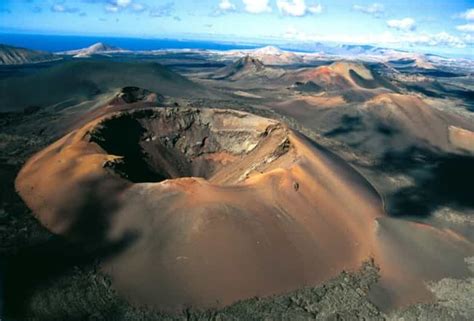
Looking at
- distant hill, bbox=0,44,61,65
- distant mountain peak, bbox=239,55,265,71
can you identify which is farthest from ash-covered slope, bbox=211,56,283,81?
distant hill, bbox=0,44,61,65

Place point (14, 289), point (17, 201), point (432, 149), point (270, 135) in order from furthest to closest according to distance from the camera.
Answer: point (432, 149)
point (270, 135)
point (17, 201)
point (14, 289)

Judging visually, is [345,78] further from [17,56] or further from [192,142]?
[17,56]

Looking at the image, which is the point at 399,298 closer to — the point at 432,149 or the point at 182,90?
the point at 432,149

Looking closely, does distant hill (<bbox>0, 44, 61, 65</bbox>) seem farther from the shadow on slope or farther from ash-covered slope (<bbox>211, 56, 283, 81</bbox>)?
the shadow on slope

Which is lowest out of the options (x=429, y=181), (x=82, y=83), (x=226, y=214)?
(x=429, y=181)

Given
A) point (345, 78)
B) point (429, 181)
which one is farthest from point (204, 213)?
point (345, 78)

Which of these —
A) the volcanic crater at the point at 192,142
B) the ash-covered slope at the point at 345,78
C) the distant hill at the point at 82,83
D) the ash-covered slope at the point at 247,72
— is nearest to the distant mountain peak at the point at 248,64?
the ash-covered slope at the point at 247,72

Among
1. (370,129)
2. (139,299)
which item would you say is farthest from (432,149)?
(139,299)
